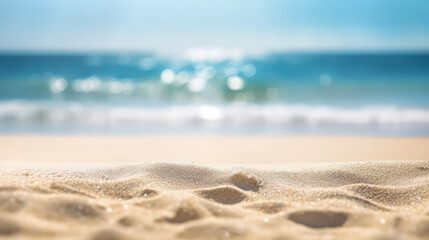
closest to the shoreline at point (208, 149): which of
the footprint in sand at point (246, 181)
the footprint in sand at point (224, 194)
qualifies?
the footprint in sand at point (246, 181)

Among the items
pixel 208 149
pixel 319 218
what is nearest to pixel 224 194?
pixel 319 218

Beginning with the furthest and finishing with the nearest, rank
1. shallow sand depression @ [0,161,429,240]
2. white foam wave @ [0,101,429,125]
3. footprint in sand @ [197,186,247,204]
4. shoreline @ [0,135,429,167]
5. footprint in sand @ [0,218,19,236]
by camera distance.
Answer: white foam wave @ [0,101,429,125] → shoreline @ [0,135,429,167] → footprint in sand @ [197,186,247,204] → shallow sand depression @ [0,161,429,240] → footprint in sand @ [0,218,19,236]

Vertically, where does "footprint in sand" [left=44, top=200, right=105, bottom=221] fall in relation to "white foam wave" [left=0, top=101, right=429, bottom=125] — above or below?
below

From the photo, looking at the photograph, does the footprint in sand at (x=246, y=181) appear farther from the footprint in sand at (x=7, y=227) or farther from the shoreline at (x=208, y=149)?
the shoreline at (x=208, y=149)

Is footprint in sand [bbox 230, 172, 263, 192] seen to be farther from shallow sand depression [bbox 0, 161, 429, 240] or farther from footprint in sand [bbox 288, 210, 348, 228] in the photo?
footprint in sand [bbox 288, 210, 348, 228]

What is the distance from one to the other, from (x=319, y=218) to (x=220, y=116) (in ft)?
16.7

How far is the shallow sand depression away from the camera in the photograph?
136 cm

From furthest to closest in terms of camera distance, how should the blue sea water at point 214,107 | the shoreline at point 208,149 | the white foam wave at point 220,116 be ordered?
the white foam wave at point 220,116
the blue sea water at point 214,107
the shoreline at point 208,149

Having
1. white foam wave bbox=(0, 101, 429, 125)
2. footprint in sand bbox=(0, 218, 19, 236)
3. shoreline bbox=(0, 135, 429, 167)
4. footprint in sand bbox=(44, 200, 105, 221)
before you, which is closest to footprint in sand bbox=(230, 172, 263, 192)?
footprint in sand bbox=(44, 200, 105, 221)

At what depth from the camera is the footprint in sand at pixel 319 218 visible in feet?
4.94

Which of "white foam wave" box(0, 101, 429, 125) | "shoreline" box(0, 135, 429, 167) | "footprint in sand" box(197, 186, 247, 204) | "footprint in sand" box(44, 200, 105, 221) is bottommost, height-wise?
"footprint in sand" box(44, 200, 105, 221)

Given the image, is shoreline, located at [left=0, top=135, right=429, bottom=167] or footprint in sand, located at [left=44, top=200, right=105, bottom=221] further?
shoreline, located at [left=0, top=135, right=429, bottom=167]

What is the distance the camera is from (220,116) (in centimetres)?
660

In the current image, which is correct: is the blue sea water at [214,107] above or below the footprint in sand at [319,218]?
above
